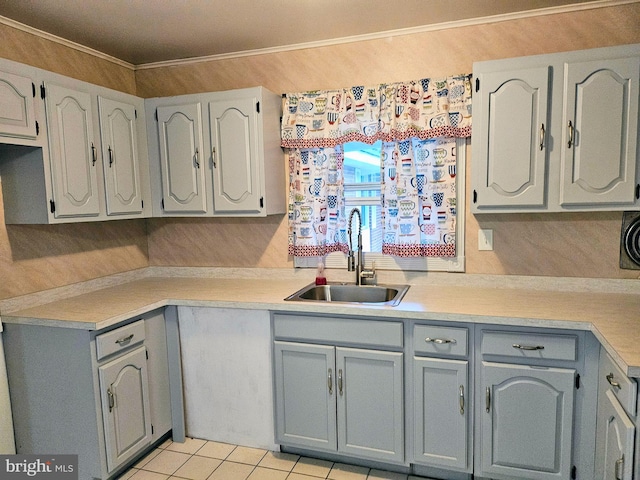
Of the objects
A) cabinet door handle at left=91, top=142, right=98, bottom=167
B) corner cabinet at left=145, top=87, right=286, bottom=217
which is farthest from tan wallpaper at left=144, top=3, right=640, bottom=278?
cabinet door handle at left=91, top=142, right=98, bottom=167

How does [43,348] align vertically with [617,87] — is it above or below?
below

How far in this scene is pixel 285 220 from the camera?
2.91 metres

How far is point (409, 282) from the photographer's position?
2.67 metres

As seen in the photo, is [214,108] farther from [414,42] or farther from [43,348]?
[43,348]

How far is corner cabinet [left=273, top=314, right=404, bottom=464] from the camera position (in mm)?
2158

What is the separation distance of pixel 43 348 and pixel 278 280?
4.45 ft

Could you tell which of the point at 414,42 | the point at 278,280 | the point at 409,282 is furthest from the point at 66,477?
the point at 414,42

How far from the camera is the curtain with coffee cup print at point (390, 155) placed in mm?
2480

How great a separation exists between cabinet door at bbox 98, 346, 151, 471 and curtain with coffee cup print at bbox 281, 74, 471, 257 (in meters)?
1.15

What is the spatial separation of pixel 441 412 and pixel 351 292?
2.81 feet

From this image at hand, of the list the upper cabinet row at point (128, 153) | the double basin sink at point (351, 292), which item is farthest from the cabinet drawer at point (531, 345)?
the upper cabinet row at point (128, 153)

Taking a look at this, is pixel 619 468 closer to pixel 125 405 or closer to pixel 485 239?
pixel 485 239

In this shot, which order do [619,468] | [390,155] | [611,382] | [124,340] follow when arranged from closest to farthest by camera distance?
[619,468], [611,382], [124,340], [390,155]

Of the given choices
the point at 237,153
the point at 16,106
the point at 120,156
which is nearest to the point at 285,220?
the point at 237,153
